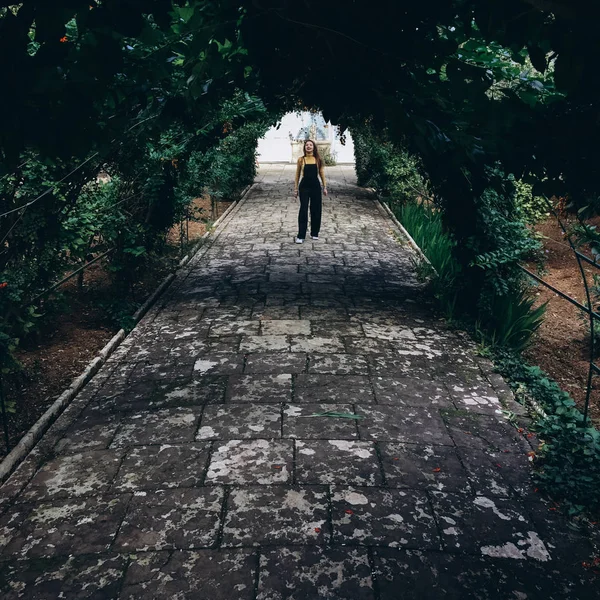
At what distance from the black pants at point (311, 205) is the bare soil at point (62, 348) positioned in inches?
113

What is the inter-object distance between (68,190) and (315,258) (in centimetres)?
463

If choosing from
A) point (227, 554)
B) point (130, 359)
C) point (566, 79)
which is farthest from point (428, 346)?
point (566, 79)

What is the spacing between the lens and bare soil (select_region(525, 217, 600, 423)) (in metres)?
6.05

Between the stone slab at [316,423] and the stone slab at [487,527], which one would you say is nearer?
the stone slab at [487,527]

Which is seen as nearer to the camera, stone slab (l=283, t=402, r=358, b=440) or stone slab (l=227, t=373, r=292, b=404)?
stone slab (l=283, t=402, r=358, b=440)

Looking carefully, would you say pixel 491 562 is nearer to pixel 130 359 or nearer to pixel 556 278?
pixel 130 359

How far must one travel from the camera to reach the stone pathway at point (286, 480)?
2.69 m

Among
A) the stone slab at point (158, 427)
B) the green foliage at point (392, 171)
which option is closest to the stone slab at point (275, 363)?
the stone slab at point (158, 427)

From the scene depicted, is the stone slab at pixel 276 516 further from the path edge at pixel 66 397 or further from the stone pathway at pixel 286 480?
the path edge at pixel 66 397

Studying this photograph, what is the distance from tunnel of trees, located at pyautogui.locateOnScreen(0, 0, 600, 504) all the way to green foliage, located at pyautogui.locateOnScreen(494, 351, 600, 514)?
0.01m

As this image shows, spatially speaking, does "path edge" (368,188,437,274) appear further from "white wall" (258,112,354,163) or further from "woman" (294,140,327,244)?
"white wall" (258,112,354,163)

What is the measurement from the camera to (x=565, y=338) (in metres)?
7.29

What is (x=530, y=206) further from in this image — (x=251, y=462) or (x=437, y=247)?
(x=251, y=462)

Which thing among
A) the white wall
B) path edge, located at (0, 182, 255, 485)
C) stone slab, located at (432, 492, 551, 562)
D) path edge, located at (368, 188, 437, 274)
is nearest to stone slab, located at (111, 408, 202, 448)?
path edge, located at (0, 182, 255, 485)
